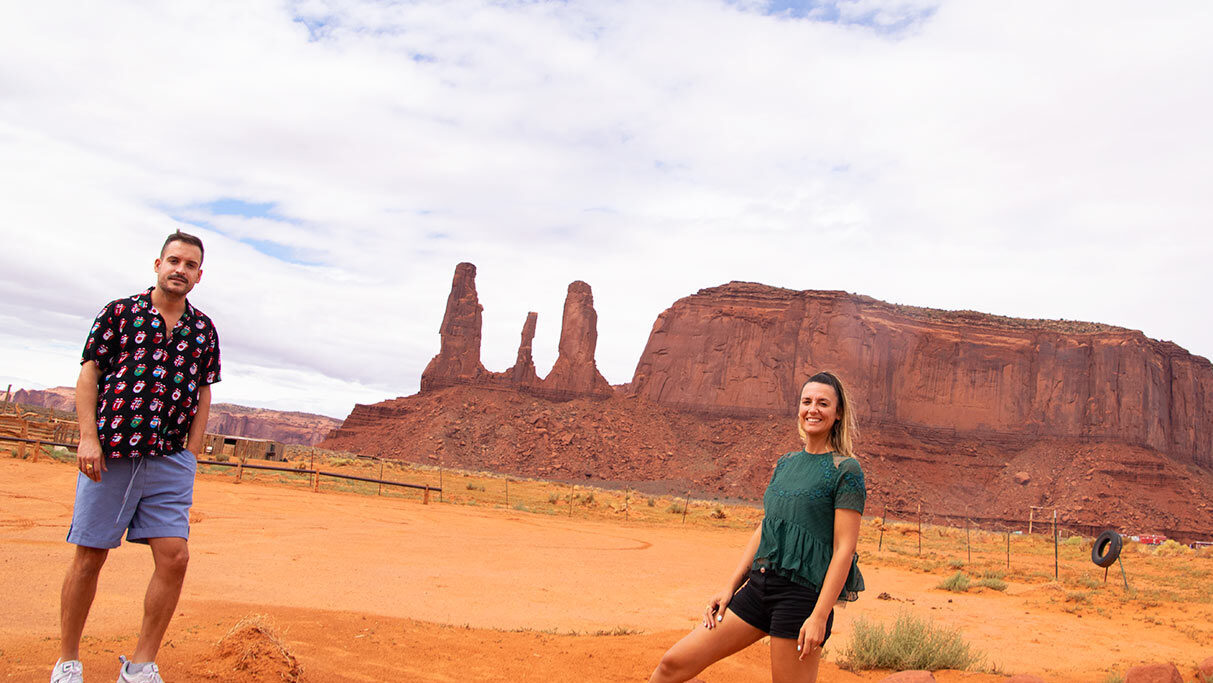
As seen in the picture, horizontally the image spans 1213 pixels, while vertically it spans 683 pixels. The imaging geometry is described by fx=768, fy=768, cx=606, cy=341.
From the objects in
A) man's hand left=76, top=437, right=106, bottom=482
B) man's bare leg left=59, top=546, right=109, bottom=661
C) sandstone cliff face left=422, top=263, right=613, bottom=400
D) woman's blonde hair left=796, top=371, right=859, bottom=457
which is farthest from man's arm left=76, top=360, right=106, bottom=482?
sandstone cliff face left=422, top=263, right=613, bottom=400

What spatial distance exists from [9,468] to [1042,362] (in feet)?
285

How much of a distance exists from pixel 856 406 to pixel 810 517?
6969 centimetres

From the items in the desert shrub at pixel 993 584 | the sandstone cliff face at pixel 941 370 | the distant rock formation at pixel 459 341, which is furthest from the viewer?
the distant rock formation at pixel 459 341

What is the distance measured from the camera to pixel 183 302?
404 cm

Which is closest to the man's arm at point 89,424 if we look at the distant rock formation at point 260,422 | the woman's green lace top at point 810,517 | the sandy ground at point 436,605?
the sandy ground at point 436,605

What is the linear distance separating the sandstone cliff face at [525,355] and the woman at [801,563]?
81779 millimetres

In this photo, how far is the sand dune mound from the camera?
4320 mm

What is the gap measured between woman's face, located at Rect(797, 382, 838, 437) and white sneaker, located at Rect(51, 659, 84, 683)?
357 centimetres

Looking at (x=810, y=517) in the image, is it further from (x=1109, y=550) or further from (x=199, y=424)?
(x=1109, y=550)

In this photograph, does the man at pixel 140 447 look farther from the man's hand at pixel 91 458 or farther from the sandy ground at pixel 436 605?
the sandy ground at pixel 436 605

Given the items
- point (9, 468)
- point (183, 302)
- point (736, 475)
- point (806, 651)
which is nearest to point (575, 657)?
point (806, 651)

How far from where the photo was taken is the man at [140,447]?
367 centimetres

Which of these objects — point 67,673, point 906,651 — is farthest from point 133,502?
point 906,651

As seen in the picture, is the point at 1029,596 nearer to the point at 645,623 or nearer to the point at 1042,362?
the point at 645,623
